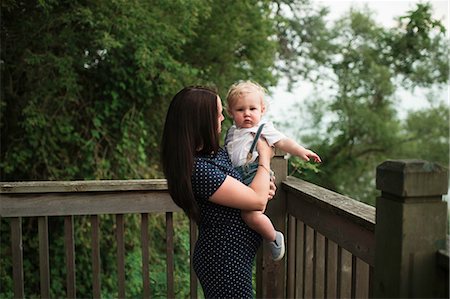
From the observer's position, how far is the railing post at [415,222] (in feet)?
3.09

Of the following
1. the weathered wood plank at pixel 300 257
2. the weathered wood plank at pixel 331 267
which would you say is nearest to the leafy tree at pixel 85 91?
the weathered wood plank at pixel 300 257

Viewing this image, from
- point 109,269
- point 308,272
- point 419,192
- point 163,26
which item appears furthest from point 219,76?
point 419,192

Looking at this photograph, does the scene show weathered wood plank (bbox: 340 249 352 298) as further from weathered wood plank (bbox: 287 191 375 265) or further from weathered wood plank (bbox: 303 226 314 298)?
weathered wood plank (bbox: 303 226 314 298)

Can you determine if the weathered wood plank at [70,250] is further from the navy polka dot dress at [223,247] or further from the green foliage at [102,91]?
the green foliage at [102,91]

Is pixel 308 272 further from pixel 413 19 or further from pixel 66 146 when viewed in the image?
pixel 413 19

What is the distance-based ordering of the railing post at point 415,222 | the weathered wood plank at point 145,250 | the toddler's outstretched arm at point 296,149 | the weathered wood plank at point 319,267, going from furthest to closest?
the weathered wood plank at point 145,250
the weathered wood plank at point 319,267
the toddler's outstretched arm at point 296,149
the railing post at point 415,222

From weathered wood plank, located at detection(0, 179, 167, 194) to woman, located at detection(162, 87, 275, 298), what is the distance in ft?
1.83

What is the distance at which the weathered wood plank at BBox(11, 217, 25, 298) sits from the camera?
6.46 ft

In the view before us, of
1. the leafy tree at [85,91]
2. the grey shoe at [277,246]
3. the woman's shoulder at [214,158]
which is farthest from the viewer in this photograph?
the leafy tree at [85,91]

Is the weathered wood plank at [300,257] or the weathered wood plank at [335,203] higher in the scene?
the weathered wood plank at [335,203]

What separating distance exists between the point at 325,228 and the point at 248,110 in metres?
0.53

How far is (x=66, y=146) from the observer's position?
412cm

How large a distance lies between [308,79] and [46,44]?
7845 millimetres

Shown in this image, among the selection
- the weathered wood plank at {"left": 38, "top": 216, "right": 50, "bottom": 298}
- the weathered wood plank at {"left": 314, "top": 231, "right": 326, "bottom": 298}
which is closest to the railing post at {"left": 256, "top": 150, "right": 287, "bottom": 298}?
the weathered wood plank at {"left": 314, "top": 231, "right": 326, "bottom": 298}
